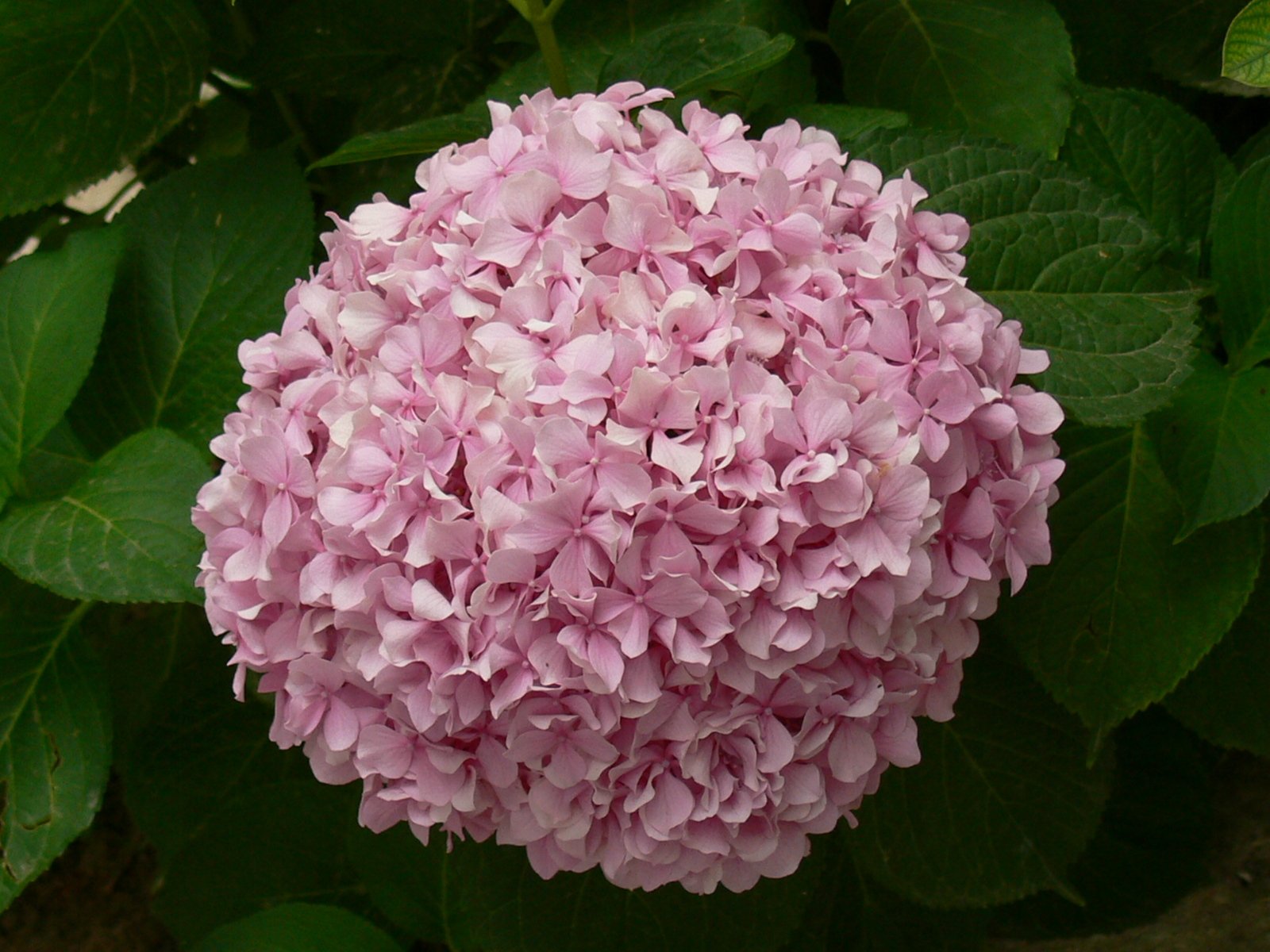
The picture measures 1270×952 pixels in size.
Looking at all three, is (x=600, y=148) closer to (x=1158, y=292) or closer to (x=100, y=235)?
(x=1158, y=292)

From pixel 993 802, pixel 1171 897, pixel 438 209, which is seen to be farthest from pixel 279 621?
pixel 1171 897

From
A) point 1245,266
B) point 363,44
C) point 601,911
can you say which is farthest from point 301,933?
point 1245,266

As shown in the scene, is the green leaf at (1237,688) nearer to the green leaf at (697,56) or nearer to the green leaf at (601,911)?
the green leaf at (601,911)

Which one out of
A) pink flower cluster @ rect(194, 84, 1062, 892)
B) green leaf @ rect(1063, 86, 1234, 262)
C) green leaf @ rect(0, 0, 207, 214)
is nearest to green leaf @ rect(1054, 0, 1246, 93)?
green leaf @ rect(1063, 86, 1234, 262)

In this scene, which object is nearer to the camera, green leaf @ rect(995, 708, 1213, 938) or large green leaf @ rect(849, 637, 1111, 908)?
large green leaf @ rect(849, 637, 1111, 908)

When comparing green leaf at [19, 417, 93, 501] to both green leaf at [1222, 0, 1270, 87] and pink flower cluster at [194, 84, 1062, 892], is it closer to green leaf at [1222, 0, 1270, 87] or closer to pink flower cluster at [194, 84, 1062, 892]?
pink flower cluster at [194, 84, 1062, 892]
